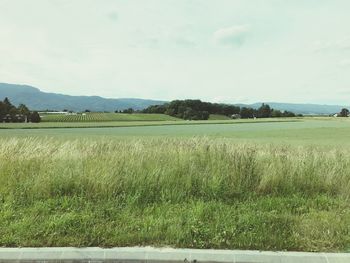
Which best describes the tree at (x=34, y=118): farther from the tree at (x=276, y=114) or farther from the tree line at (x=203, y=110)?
the tree at (x=276, y=114)

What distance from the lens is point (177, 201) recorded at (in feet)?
23.0

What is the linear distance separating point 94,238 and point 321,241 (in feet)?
8.35

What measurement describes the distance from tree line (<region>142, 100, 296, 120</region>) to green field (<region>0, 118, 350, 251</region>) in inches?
5020

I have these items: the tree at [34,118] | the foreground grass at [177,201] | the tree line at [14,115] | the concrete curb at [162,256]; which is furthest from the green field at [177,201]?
the tree at [34,118]

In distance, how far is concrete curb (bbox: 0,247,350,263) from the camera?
4.64m

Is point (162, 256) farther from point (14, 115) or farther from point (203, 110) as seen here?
point (203, 110)

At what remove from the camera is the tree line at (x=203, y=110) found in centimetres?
13925

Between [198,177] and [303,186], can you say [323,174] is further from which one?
[198,177]

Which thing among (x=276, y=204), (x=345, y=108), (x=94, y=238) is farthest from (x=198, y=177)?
(x=345, y=108)

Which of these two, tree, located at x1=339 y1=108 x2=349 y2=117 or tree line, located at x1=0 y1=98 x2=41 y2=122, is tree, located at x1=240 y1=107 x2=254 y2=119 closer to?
tree, located at x1=339 y1=108 x2=349 y2=117

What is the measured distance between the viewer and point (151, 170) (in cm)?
812

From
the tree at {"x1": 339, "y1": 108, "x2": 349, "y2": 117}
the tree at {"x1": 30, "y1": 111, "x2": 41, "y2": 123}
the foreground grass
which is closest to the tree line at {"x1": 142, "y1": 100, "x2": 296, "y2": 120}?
the tree at {"x1": 339, "y1": 108, "x2": 349, "y2": 117}

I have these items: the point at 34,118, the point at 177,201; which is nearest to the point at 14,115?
the point at 34,118

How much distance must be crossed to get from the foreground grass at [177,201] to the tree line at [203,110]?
127m
